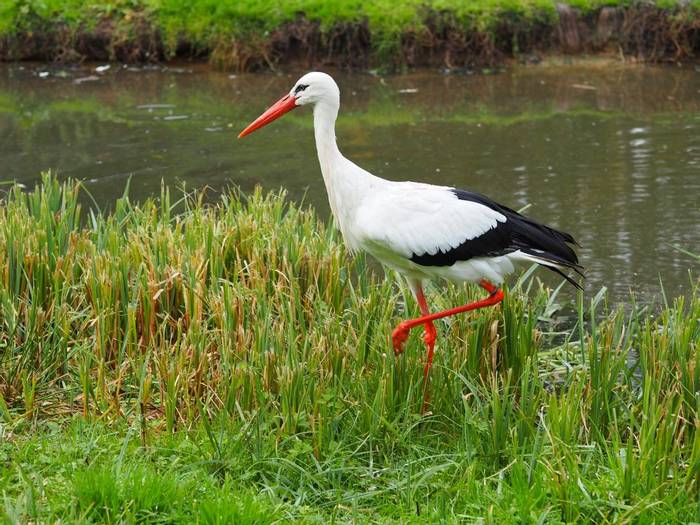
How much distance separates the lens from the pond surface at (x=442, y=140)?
7.70m

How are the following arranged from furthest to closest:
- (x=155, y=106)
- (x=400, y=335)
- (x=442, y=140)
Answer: (x=155, y=106) → (x=442, y=140) → (x=400, y=335)

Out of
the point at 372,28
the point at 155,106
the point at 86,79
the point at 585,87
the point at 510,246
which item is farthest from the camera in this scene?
the point at 86,79

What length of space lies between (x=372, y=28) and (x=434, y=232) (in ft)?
26.4

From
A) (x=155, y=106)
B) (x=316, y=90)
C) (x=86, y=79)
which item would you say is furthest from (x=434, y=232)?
(x=86, y=79)

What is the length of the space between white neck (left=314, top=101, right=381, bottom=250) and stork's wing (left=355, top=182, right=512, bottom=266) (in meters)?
0.08

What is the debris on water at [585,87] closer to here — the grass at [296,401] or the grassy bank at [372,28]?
the grassy bank at [372,28]

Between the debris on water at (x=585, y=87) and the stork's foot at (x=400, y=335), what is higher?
the debris on water at (x=585, y=87)

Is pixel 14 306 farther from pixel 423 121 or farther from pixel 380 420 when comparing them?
pixel 423 121

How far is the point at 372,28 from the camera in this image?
1229 cm

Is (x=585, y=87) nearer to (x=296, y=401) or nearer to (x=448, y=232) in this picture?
(x=448, y=232)

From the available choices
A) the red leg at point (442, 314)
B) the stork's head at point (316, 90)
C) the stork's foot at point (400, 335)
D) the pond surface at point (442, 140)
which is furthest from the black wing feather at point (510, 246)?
the pond surface at point (442, 140)

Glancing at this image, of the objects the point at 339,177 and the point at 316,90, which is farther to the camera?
the point at 316,90

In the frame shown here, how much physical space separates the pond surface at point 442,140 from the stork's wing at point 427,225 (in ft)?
6.04

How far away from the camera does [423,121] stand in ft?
35.9
